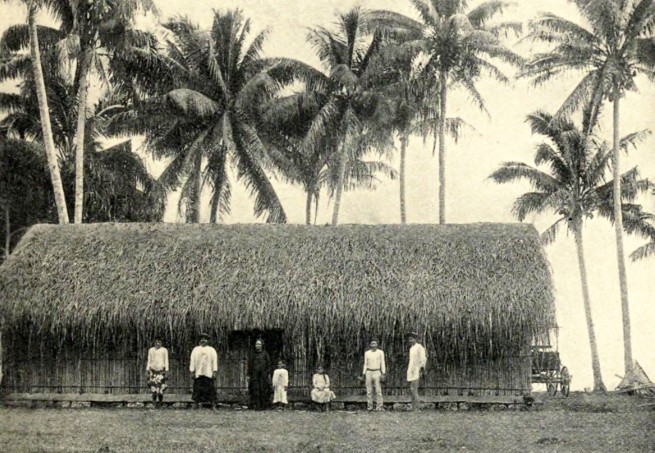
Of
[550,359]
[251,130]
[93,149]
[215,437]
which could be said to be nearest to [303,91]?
[251,130]

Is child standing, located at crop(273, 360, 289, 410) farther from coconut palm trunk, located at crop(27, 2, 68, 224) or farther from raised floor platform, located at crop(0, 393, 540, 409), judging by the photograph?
coconut palm trunk, located at crop(27, 2, 68, 224)

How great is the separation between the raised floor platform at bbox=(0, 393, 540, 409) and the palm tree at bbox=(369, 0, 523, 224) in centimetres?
1000

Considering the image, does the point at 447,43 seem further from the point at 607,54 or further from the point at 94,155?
the point at 94,155

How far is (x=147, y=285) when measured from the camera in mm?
19188

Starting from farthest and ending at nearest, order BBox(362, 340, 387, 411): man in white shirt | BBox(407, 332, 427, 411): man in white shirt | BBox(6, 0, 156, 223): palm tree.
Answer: BBox(6, 0, 156, 223): palm tree, BBox(362, 340, 387, 411): man in white shirt, BBox(407, 332, 427, 411): man in white shirt

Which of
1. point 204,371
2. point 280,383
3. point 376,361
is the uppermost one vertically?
point 376,361

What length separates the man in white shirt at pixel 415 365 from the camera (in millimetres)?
17641

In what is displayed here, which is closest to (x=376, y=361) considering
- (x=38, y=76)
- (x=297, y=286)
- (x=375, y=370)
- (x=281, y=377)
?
(x=375, y=370)

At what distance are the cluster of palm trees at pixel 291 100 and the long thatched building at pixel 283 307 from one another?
5519 millimetres

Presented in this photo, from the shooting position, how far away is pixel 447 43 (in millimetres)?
27125

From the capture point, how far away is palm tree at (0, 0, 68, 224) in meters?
22.8

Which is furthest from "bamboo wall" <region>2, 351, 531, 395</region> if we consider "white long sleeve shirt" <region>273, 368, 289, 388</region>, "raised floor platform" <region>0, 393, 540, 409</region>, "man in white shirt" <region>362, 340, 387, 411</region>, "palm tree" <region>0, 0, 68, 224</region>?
"palm tree" <region>0, 0, 68, 224</region>

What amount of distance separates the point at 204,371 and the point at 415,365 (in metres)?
3.98

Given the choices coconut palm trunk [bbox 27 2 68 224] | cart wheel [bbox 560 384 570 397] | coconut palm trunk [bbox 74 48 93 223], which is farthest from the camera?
A: coconut palm trunk [bbox 74 48 93 223]
